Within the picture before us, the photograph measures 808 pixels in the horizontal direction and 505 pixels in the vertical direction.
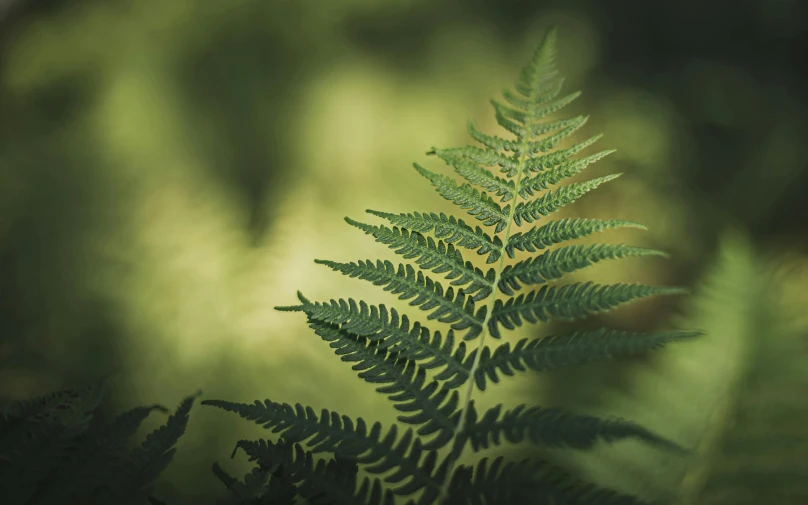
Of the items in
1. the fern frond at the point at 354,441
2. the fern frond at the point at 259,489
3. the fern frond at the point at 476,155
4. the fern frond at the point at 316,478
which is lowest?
the fern frond at the point at 259,489

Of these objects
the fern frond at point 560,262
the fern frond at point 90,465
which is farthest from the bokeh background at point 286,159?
the fern frond at point 90,465

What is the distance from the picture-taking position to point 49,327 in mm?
1865

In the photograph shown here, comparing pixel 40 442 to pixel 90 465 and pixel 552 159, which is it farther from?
pixel 552 159

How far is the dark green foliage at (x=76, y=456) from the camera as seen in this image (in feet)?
2.54

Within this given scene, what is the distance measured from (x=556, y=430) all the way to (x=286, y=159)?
167cm

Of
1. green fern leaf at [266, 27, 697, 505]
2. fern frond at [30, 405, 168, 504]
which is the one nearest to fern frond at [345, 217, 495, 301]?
green fern leaf at [266, 27, 697, 505]

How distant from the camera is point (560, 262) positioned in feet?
3.01

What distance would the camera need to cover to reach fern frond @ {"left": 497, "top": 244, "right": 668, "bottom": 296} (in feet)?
2.87

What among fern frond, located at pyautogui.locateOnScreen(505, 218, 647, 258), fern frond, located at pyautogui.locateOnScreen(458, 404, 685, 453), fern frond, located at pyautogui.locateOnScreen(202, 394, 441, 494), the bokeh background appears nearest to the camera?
fern frond, located at pyautogui.locateOnScreen(458, 404, 685, 453)

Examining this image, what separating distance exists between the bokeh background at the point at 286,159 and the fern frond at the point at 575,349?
87 centimetres

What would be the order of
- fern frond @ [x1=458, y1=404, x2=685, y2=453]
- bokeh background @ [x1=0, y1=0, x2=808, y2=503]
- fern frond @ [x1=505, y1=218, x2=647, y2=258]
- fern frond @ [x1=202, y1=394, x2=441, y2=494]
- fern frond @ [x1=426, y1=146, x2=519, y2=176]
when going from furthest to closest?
bokeh background @ [x1=0, y1=0, x2=808, y2=503] < fern frond @ [x1=426, y1=146, x2=519, y2=176] < fern frond @ [x1=505, y1=218, x2=647, y2=258] < fern frond @ [x1=202, y1=394, x2=441, y2=494] < fern frond @ [x1=458, y1=404, x2=685, y2=453]

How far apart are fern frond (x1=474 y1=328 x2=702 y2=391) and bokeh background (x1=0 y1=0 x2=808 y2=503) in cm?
87

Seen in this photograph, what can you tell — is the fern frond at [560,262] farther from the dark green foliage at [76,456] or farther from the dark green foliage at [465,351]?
the dark green foliage at [76,456]

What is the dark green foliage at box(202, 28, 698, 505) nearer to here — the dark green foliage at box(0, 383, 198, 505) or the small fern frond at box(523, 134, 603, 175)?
the small fern frond at box(523, 134, 603, 175)
